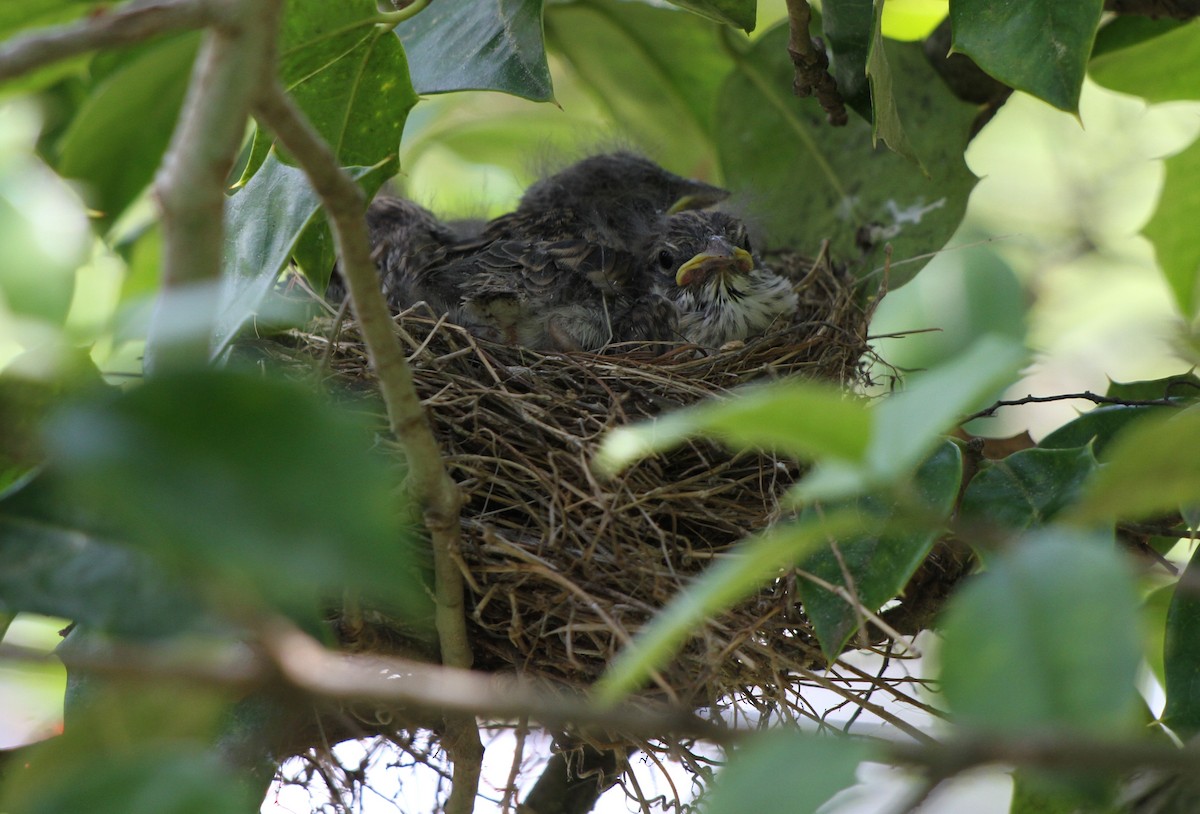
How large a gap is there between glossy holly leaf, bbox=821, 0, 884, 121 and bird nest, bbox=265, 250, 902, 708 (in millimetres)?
343

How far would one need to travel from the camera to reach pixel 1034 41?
139 cm

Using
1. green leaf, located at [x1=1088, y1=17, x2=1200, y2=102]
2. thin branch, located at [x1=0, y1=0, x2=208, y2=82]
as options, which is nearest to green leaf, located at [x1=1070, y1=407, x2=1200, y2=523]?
thin branch, located at [x1=0, y1=0, x2=208, y2=82]

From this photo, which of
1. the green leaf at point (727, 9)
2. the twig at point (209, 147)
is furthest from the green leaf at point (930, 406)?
the green leaf at point (727, 9)

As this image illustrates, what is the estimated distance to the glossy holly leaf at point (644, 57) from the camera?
7.62ft

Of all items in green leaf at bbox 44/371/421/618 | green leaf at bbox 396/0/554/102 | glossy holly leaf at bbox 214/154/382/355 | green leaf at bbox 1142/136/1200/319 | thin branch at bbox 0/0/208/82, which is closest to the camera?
green leaf at bbox 44/371/421/618

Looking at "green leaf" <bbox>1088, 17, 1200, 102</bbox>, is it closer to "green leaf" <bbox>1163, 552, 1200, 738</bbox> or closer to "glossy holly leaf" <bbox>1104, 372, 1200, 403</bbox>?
"glossy holly leaf" <bbox>1104, 372, 1200, 403</bbox>

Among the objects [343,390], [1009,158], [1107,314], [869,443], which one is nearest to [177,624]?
[869,443]

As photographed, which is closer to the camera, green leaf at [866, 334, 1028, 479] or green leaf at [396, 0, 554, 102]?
green leaf at [866, 334, 1028, 479]

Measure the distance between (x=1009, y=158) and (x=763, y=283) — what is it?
1906mm

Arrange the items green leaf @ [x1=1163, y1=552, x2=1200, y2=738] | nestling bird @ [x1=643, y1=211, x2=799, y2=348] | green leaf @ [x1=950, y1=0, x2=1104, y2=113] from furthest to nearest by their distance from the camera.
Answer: nestling bird @ [x1=643, y1=211, x2=799, y2=348], green leaf @ [x1=950, y1=0, x2=1104, y2=113], green leaf @ [x1=1163, y1=552, x2=1200, y2=738]

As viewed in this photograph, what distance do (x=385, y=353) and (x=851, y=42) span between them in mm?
1050

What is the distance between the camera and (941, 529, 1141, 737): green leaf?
0.60m

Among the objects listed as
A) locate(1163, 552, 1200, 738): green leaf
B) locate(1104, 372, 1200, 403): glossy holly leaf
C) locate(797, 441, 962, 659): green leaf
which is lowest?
locate(1163, 552, 1200, 738): green leaf

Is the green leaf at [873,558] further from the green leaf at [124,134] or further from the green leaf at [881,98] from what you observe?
the green leaf at [124,134]
